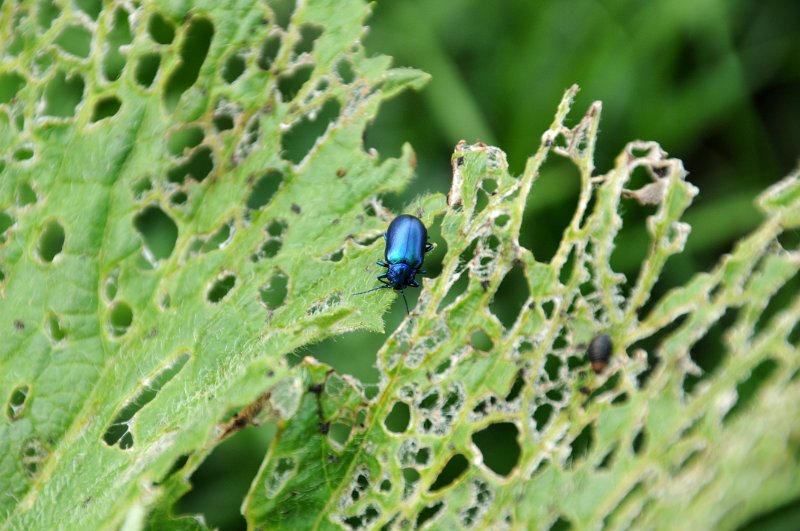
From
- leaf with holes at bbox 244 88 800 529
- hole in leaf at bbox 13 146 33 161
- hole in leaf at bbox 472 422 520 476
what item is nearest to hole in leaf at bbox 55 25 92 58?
hole in leaf at bbox 13 146 33 161

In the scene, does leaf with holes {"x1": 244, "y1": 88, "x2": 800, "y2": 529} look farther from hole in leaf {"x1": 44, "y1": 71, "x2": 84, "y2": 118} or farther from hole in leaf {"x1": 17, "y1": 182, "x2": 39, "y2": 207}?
hole in leaf {"x1": 44, "y1": 71, "x2": 84, "y2": 118}

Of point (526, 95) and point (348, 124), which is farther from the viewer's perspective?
point (526, 95)

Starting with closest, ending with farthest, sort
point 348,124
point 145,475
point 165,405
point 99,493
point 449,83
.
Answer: point 145,475
point 99,493
point 165,405
point 348,124
point 449,83

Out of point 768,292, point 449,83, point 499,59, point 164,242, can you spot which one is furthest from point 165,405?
point 499,59

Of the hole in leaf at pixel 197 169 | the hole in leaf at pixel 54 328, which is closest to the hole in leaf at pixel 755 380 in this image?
the hole in leaf at pixel 197 169

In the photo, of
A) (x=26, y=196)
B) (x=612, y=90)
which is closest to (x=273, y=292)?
(x=26, y=196)

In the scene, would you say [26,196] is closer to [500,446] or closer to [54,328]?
[54,328]

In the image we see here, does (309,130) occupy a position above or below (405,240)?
below

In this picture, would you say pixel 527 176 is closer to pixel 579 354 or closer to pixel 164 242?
pixel 579 354
